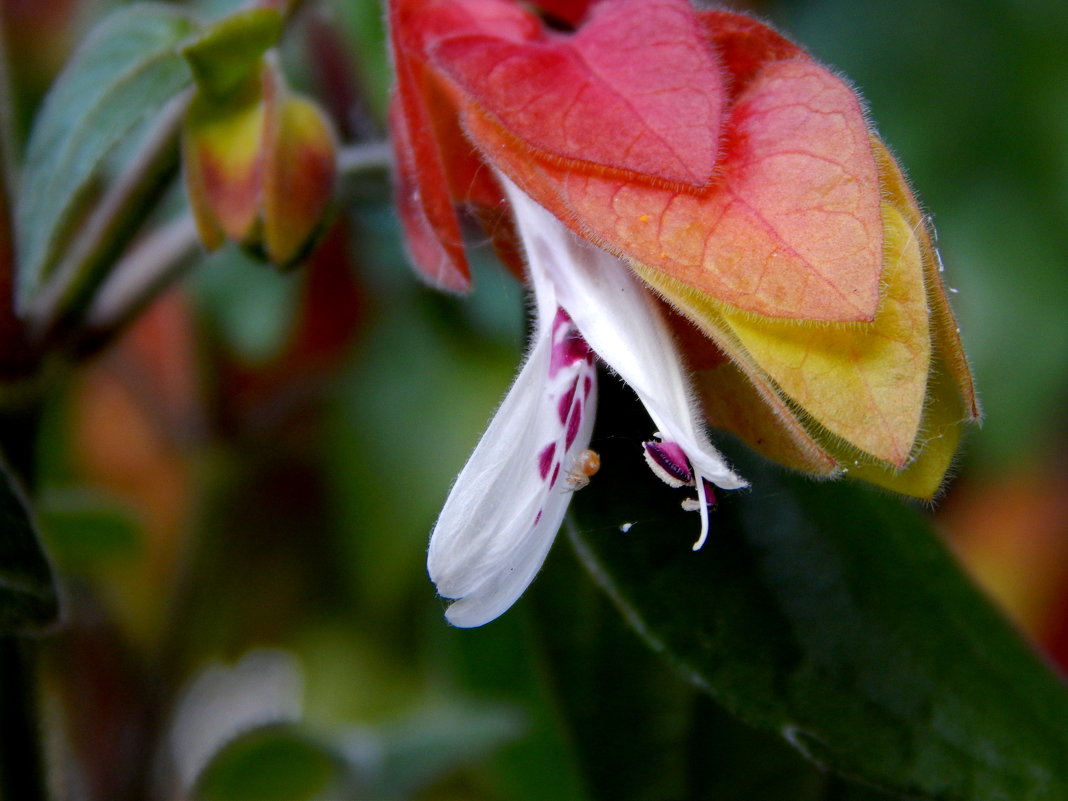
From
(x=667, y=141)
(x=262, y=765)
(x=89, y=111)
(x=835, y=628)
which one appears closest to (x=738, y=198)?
(x=667, y=141)

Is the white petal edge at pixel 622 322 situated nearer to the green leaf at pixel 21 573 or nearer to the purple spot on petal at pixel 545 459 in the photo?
the purple spot on petal at pixel 545 459

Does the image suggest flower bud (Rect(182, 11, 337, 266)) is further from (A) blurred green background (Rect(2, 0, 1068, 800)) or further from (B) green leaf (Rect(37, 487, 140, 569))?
(B) green leaf (Rect(37, 487, 140, 569))

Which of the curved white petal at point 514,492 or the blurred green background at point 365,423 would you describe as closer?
the curved white petal at point 514,492

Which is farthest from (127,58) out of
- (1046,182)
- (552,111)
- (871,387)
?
(1046,182)

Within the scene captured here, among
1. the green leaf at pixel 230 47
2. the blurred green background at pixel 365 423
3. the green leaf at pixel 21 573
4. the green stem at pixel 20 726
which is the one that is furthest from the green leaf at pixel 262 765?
the green leaf at pixel 230 47

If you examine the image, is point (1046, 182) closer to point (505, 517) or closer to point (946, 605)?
point (946, 605)

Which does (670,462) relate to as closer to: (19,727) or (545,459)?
(545,459)

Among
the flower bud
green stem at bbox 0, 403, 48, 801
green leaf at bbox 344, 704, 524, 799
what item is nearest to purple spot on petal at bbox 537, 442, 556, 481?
the flower bud
